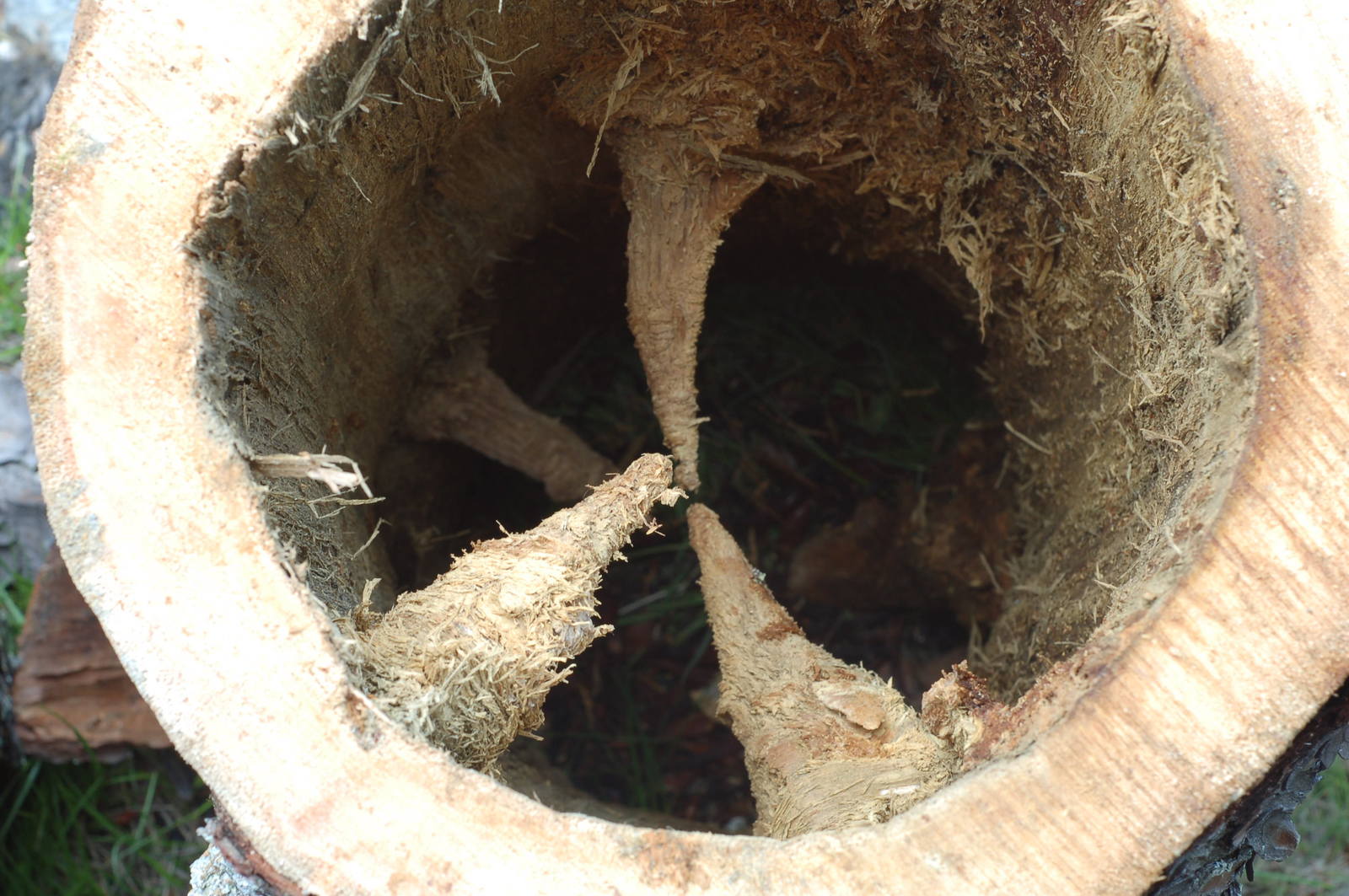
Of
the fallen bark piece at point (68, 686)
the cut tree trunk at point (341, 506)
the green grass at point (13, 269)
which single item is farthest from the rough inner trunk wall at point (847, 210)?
the green grass at point (13, 269)

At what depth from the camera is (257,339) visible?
2.70 ft

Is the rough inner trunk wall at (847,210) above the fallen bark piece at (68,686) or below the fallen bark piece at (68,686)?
above

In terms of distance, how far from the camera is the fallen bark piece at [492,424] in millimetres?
1280

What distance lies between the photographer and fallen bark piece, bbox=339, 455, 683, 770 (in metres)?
0.74

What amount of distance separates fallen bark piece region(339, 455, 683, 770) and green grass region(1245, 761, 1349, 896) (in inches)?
51.2

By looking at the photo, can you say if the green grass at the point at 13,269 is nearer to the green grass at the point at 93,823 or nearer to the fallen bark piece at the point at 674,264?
the green grass at the point at 93,823

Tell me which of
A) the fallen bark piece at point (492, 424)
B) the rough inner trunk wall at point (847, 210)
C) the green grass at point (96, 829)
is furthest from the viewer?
the green grass at point (96, 829)

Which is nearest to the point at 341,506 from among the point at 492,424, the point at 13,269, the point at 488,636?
the point at 488,636

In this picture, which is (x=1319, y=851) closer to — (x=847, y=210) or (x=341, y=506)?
(x=847, y=210)

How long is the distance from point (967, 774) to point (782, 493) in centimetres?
106

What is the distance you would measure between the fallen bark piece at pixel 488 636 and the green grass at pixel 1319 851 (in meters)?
1.30

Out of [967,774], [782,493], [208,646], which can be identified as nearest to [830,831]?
[967,774]

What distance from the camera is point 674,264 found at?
1114 millimetres

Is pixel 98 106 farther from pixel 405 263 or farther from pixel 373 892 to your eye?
pixel 373 892
